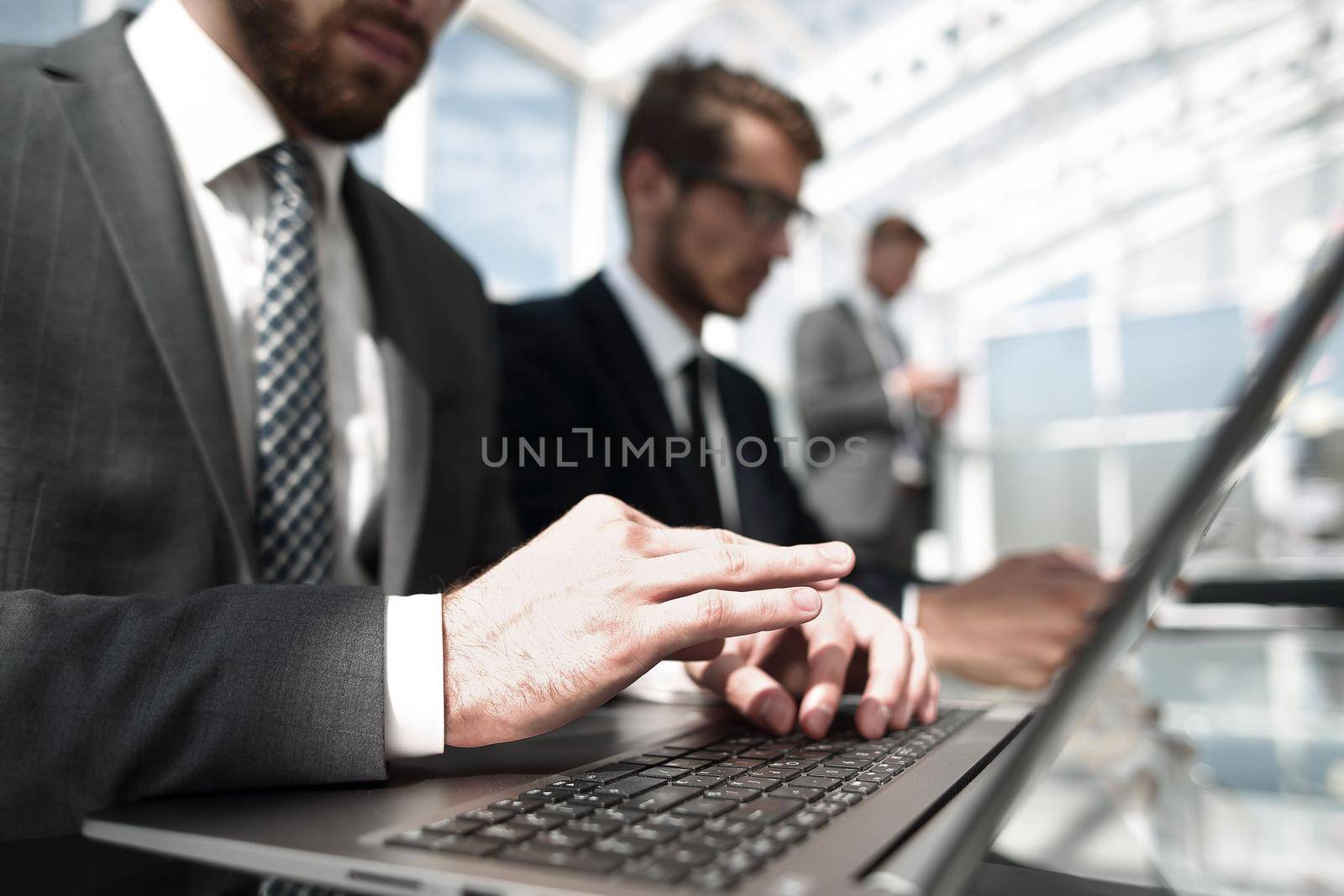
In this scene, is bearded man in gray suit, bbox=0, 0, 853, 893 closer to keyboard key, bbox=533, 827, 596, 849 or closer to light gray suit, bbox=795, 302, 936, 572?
keyboard key, bbox=533, 827, 596, 849

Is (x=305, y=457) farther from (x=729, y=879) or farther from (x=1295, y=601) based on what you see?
(x=1295, y=601)

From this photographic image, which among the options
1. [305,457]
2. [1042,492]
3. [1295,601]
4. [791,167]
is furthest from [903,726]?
[1042,492]

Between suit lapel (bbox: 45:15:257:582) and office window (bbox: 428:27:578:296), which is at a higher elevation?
office window (bbox: 428:27:578:296)

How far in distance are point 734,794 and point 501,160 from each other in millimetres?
2693

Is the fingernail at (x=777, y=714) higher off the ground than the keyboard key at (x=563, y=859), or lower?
lower

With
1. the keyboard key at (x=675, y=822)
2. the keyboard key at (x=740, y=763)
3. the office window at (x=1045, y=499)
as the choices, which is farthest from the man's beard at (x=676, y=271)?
the office window at (x=1045, y=499)

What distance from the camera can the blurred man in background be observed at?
2410 millimetres

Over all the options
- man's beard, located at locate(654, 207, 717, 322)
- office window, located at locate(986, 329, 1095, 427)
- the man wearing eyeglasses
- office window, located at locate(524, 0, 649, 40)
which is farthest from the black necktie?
office window, located at locate(986, 329, 1095, 427)

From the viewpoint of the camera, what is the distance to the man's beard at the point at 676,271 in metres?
1.43

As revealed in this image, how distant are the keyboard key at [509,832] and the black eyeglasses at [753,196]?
128cm

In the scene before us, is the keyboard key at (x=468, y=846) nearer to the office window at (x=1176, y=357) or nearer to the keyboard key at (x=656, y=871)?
the keyboard key at (x=656, y=871)

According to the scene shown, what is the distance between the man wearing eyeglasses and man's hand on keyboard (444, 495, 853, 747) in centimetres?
13

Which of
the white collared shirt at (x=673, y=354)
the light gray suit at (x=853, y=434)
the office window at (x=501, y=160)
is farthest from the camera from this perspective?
the office window at (x=501, y=160)

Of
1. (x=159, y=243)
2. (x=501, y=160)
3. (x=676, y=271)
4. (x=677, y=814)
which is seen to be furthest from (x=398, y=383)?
(x=501, y=160)
